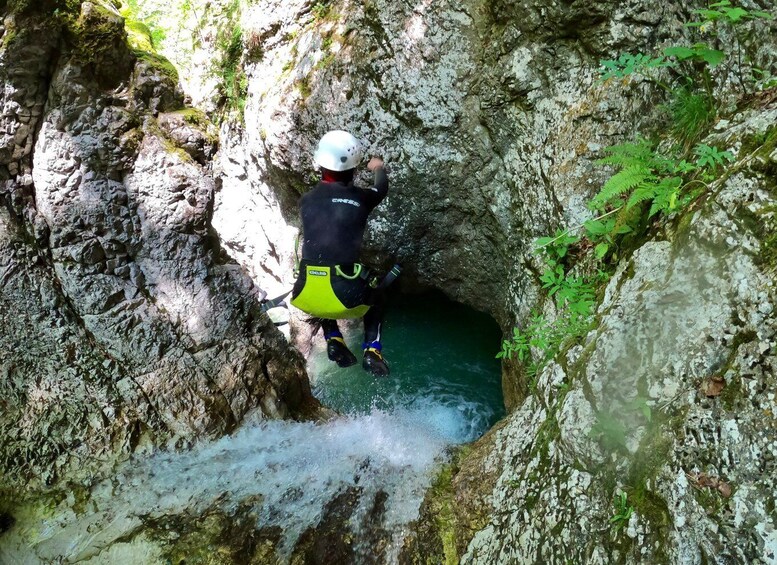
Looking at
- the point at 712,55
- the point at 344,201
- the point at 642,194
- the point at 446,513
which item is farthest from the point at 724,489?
the point at 344,201

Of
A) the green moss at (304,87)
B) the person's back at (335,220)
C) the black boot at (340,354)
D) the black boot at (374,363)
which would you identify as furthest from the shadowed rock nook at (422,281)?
the person's back at (335,220)

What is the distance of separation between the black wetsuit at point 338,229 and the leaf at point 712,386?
9.09 ft

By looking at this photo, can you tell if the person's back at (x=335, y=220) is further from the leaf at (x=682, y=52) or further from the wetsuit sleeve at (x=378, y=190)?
the leaf at (x=682, y=52)

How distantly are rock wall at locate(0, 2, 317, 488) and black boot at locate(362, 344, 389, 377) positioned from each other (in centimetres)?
138

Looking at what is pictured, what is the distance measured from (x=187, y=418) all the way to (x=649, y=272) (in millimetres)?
4357

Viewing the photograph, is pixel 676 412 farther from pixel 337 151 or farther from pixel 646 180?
pixel 337 151

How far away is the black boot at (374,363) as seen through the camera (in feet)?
15.7

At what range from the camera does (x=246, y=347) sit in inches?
219

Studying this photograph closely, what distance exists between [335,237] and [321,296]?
0.54 metres

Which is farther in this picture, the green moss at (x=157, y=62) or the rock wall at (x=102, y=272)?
the green moss at (x=157, y=62)

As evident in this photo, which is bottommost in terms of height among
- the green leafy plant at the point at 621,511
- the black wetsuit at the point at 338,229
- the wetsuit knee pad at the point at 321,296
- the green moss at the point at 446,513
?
the green moss at the point at 446,513

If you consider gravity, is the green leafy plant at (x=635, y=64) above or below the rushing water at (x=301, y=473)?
above

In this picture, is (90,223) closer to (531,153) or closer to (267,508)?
(267,508)

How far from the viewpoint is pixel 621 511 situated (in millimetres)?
2551
